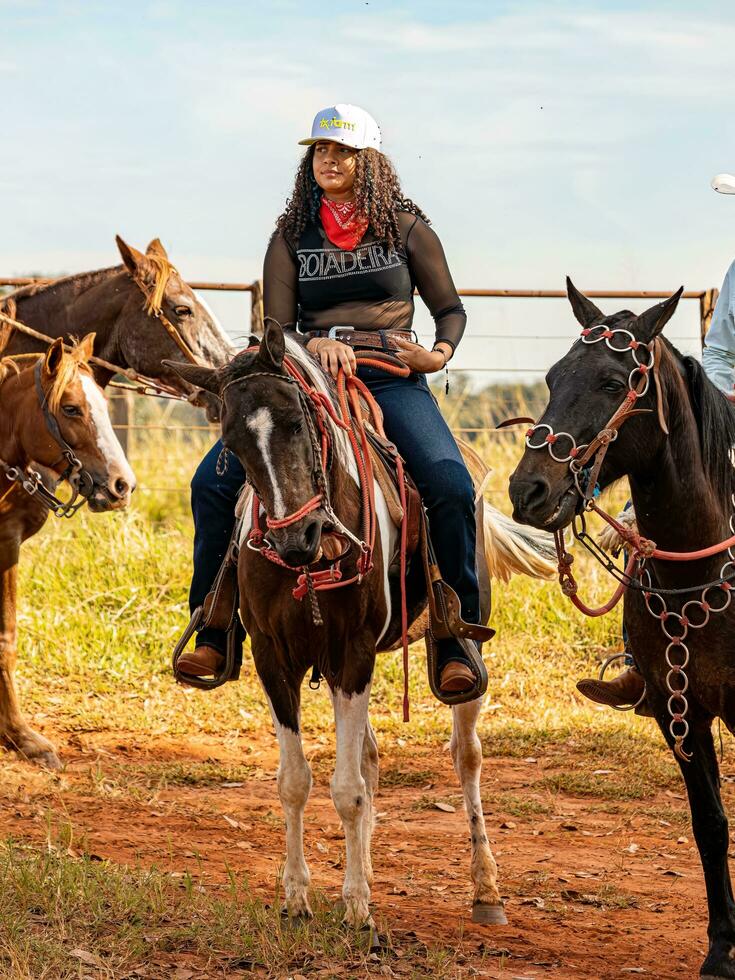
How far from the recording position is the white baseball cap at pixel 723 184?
523 centimetres

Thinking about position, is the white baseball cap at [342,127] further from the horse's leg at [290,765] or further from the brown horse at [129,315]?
the brown horse at [129,315]

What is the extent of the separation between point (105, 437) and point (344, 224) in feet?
7.69

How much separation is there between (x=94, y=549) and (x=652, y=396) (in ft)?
23.1

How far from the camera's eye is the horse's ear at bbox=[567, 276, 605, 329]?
4.38 meters

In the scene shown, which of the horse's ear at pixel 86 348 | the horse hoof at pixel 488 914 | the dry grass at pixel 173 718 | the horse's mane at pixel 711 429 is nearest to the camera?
the horse's mane at pixel 711 429

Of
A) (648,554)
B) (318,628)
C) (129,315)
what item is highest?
(129,315)

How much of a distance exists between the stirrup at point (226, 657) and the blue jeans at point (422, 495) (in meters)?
0.05

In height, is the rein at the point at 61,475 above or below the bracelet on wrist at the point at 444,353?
below

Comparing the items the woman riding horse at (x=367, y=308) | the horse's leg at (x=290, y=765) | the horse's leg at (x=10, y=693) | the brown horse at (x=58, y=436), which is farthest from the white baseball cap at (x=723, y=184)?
the horse's leg at (x=10, y=693)

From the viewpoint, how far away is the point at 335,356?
4.93 metres

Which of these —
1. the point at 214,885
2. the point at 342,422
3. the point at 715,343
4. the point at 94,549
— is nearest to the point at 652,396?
the point at 342,422

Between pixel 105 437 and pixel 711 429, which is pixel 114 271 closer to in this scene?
pixel 105 437

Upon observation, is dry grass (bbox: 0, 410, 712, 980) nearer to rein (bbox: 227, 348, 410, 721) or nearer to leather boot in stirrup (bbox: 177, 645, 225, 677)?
leather boot in stirrup (bbox: 177, 645, 225, 677)

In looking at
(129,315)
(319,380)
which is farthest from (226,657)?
(129,315)
